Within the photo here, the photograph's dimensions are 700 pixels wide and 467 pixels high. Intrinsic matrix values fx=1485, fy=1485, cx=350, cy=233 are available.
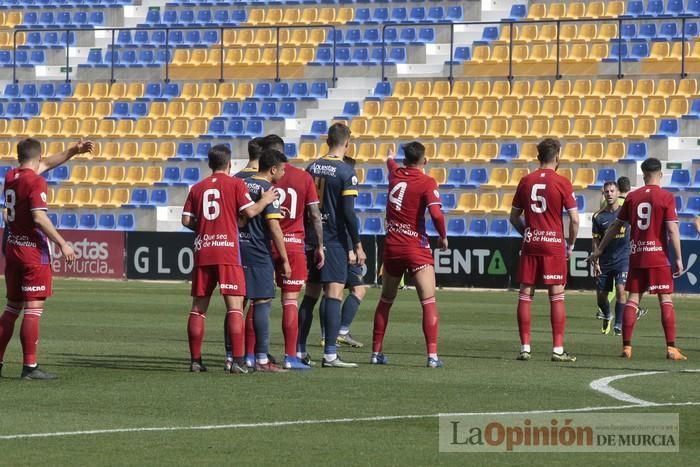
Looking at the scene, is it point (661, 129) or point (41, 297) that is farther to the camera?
point (661, 129)

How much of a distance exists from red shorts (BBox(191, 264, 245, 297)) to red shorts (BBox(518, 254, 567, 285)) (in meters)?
3.29

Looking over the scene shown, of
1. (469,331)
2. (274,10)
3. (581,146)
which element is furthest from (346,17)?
(469,331)

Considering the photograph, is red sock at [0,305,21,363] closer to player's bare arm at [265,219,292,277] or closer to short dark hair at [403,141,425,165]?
player's bare arm at [265,219,292,277]

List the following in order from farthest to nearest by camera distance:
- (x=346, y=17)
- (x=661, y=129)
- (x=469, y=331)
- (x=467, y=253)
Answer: (x=346, y=17)
(x=661, y=129)
(x=467, y=253)
(x=469, y=331)

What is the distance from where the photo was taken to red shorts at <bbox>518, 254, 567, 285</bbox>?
1502 cm

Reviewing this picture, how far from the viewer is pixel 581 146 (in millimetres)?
32656

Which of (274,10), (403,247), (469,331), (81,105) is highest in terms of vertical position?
(274,10)

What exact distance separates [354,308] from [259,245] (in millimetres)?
3339

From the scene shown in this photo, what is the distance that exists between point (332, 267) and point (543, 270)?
226 cm

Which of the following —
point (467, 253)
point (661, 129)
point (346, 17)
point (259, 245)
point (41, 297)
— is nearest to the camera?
point (41, 297)

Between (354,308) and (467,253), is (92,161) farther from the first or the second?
(354,308)

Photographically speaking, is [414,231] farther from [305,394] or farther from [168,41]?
[168,41]

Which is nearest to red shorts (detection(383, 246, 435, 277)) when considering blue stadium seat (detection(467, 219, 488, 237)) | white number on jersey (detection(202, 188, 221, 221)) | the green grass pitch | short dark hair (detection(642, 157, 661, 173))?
the green grass pitch

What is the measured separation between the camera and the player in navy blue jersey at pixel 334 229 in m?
14.2
